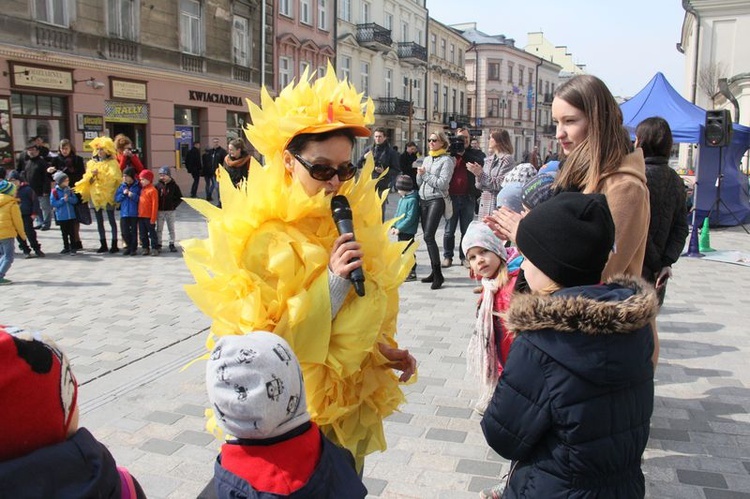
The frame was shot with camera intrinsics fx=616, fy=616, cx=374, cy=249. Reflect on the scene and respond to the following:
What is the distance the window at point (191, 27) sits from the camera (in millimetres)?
20656

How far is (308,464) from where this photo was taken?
1671 mm

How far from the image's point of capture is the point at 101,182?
10.1m

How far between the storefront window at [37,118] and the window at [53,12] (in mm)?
1960

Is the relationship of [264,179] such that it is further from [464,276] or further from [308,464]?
[464,276]

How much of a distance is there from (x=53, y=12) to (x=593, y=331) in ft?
59.8

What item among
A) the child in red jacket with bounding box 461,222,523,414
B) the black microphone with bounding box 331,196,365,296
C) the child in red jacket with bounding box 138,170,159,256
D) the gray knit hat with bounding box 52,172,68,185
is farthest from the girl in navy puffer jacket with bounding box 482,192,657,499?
the gray knit hat with bounding box 52,172,68,185

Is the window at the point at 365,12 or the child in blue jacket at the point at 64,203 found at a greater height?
the window at the point at 365,12

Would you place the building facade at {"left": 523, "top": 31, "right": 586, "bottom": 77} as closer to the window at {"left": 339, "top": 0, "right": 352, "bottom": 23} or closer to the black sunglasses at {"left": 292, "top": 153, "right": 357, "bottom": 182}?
the window at {"left": 339, "top": 0, "right": 352, "bottom": 23}

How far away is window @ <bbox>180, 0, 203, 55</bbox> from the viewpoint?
20.7 meters

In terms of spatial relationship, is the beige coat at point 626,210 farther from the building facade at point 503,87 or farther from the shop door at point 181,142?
the building facade at point 503,87

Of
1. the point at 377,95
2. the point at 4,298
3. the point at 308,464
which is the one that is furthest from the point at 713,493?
the point at 377,95

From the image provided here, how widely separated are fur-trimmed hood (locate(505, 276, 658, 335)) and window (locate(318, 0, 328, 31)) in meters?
30.7

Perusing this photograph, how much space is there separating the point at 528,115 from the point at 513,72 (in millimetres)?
6973

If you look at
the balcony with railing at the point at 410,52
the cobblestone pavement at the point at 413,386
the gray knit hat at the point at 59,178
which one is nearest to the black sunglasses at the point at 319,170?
the cobblestone pavement at the point at 413,386
